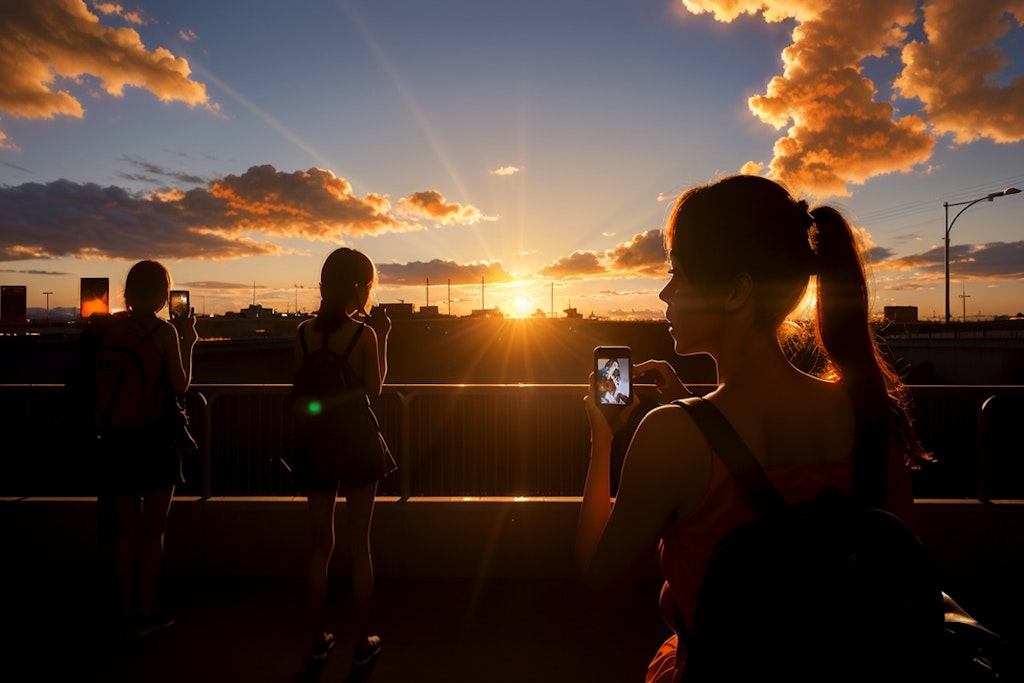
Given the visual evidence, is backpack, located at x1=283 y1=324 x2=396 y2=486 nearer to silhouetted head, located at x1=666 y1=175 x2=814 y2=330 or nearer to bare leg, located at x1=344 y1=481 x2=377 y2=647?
bare leg, located at x1=344 y1=481 x2=377 y2=647

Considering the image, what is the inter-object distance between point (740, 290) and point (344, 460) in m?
2.89

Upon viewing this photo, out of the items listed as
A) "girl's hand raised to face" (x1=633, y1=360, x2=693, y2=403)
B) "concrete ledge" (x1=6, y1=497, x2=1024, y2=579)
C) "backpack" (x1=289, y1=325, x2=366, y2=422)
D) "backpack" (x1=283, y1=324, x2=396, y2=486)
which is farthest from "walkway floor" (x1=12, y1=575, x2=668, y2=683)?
"girl's hand raised to face" (x1=633, y1=360, x2=693, y2=403)

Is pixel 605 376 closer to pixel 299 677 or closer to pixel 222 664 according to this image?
pixel 299 677

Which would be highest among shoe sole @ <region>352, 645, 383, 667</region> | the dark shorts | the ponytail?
the ponytail

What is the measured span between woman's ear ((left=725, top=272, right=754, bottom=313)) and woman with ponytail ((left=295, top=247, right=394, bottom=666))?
111 inches

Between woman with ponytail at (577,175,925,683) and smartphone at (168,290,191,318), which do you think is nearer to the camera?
woman with ponytail at (577,175,925,683)

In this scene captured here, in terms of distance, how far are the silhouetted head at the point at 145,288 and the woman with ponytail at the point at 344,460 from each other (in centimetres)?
116

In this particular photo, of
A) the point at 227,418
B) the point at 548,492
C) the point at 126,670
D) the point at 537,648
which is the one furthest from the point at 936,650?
the point at 227,418

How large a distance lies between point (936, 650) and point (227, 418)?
19.6ft

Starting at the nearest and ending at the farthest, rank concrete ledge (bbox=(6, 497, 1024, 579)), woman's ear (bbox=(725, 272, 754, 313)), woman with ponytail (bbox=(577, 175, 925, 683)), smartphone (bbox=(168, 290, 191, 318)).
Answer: woman with ponytail (bbox=(577, 175, 925, 683)), woman's ear (bbox=(725, 272, 754, 313)), smartphone (bbox=(168, 290, 191, 318)), concrete ledge (bbox=(6, 497, 1024, 579))

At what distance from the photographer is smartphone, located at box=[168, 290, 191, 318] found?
4.40 metres

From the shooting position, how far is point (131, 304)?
405 cm

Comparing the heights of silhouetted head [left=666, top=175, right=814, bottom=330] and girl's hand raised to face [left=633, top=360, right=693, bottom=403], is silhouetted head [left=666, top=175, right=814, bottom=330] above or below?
above

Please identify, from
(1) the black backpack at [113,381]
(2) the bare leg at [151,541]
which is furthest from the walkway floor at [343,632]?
(1) the black backpack at [113,381]
